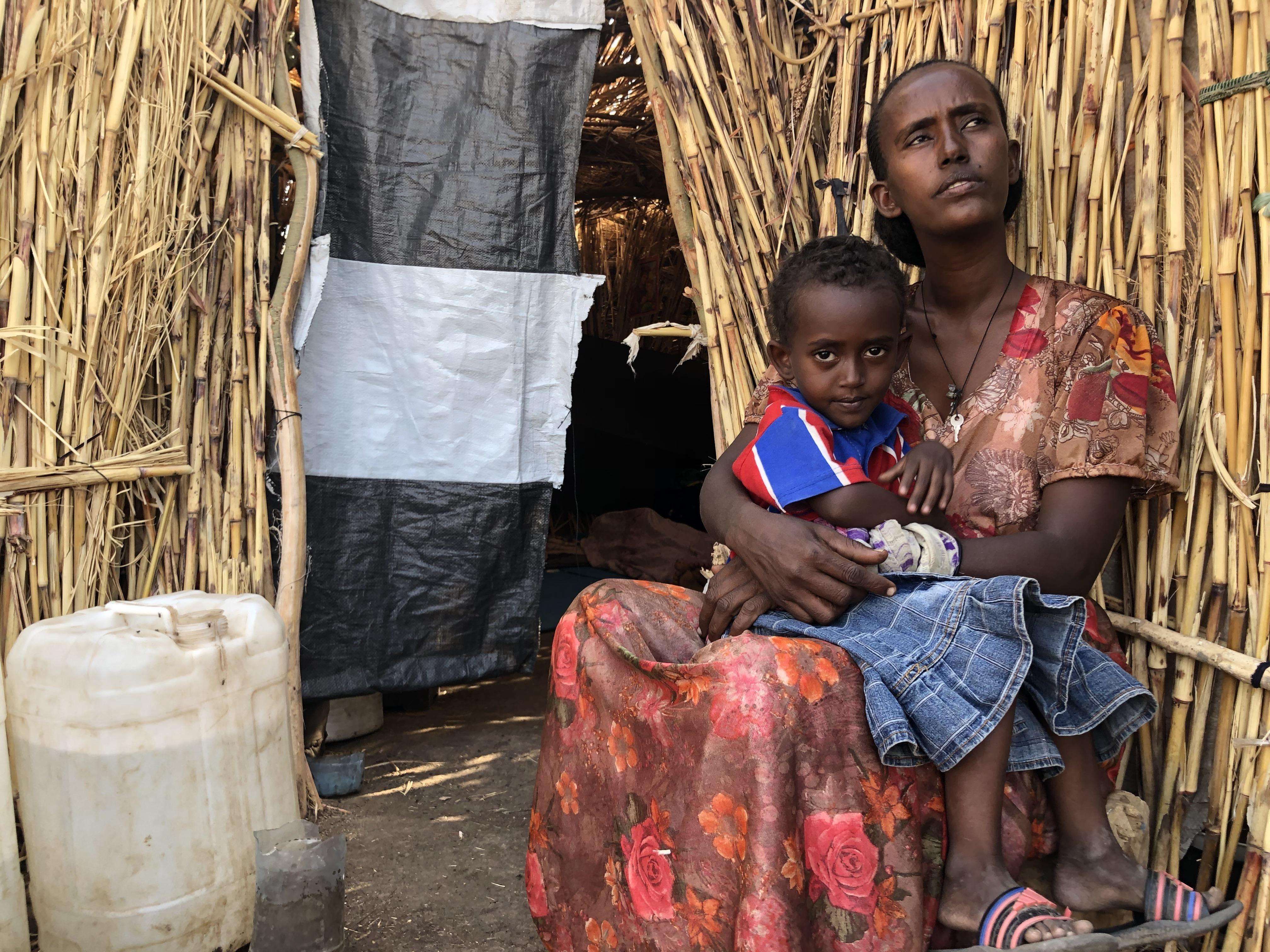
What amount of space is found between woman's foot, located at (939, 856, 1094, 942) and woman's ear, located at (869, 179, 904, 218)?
129cm

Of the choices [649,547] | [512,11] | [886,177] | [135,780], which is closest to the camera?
[135,780]

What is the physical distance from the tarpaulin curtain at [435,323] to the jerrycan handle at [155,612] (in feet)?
2.66

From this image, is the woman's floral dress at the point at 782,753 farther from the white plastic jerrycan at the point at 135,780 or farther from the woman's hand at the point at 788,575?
the white plastic jerrycan at the point at 135,780

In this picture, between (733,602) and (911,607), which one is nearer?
(911,607)

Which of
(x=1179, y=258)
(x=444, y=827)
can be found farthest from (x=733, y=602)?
(x=444, y=827)

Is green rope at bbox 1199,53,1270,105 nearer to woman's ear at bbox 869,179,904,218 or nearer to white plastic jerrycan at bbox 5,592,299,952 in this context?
woman's ear at bbox 869,179,904,218

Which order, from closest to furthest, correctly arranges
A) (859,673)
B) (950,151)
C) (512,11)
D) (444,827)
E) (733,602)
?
(859,673) → (733,602) → (950,151) → (444,827) → (512,11)

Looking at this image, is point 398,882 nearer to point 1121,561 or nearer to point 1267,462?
point 1121,561

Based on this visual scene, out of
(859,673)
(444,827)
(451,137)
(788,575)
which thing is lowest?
(444,827)

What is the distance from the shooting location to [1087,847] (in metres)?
1.35

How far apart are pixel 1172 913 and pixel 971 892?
0.30 metres

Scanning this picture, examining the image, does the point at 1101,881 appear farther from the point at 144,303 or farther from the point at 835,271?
the point at 144,303

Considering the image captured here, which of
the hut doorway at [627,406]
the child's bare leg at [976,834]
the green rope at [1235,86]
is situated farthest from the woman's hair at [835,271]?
the hut doorway at [627,406]

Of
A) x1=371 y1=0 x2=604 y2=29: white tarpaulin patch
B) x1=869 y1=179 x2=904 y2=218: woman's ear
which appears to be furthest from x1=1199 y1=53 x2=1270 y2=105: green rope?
x1=371 y1=0 x2=604 y2=29: white tarpaulin patch
